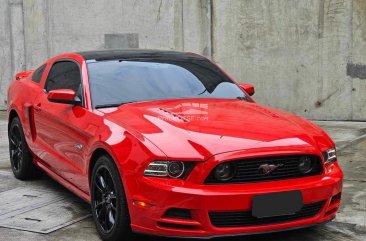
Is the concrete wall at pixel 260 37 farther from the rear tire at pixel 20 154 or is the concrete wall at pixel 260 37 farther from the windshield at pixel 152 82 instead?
the rear tire at pixel 20 154

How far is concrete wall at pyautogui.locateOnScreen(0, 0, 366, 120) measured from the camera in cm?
1015

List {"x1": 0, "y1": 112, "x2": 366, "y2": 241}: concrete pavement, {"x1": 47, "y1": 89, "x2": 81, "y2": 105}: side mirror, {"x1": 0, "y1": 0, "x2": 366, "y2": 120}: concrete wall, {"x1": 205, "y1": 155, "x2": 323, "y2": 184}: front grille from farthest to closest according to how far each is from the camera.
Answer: {"x1": 0, "y1": 0, "x2": 366, "y2": 120}: concrete wall < {"x1": 47, "y1": 89, "x2": 81, "y2": 105}: side mirror < {"x1": 0, "y1": 112, "x2": 366, "y2": 241}: concrete pavement < {"x1": 205, "y1": 155, "x2": 323, "y2": 184}: front grille

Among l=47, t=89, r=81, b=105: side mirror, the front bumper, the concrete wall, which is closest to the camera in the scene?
the front bumper

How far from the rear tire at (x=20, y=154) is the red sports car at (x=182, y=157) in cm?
101

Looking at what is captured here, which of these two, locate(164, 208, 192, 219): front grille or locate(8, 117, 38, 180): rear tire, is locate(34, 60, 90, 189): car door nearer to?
locate(8, 117, 38, 180): rear tire

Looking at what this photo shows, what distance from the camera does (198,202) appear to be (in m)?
3.70

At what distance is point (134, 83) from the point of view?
512 centimetres

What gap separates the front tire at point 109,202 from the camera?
4.02 meters

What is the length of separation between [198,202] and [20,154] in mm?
3288

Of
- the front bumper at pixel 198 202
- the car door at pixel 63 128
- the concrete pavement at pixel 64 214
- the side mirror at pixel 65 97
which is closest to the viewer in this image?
the front bumper at pixel 198 202

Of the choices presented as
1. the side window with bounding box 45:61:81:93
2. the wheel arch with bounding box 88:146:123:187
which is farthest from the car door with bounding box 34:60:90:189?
the wheel arch with bounding box 88:146:123:187

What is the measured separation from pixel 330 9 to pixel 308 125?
617 centimetres

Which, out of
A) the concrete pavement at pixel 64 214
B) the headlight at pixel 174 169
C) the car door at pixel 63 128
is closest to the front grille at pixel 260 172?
the headlight at pixel 174 169

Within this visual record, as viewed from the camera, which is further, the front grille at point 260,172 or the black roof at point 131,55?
the black roof at point 131,55
